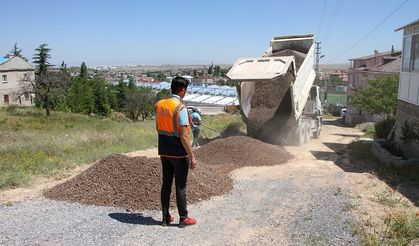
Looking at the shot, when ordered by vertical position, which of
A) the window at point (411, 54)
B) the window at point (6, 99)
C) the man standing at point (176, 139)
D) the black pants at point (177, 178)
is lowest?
the window at point (6, 99)

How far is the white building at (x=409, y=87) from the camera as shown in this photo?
1095 centimetres

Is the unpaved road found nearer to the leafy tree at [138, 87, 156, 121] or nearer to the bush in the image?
the bush

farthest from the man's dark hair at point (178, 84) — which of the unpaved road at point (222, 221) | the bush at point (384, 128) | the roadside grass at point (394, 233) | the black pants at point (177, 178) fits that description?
the bush at point (384, 128)

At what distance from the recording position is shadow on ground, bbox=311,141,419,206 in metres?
8.07

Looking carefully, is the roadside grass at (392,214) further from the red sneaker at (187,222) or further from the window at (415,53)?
the window at (415,53)

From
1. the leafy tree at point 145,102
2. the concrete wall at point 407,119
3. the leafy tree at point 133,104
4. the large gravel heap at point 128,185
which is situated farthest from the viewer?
the leafy tree at point 145,102

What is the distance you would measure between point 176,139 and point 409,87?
9.04 meters

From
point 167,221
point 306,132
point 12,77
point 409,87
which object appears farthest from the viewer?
point 12,77

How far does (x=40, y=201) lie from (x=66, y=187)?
0.55 metres

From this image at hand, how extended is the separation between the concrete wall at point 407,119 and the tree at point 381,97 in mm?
14454

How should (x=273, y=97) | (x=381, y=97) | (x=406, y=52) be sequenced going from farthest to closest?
(x=381, y=97)
(x=273, y=97)
(x=406, y=52)

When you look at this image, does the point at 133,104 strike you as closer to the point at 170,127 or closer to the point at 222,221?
the point at 222,221

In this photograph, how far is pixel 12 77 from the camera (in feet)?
149

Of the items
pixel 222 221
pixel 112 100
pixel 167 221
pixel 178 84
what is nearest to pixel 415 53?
pixel 222 221
